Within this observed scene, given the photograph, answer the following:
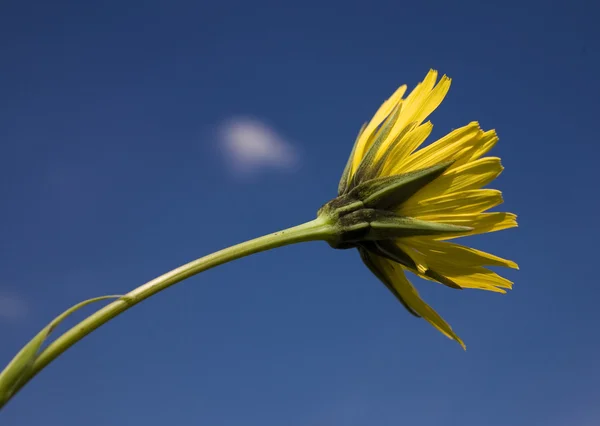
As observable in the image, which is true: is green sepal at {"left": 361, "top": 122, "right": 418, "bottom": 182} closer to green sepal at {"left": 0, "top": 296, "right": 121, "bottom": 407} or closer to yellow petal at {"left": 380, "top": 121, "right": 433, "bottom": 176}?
yellow petal at {"left": 380, "top": 121, "right": 433, "bottom": 176}

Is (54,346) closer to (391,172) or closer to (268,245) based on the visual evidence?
(268,245)

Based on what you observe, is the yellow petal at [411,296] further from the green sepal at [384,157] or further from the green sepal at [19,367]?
the green sepal at [19,367]

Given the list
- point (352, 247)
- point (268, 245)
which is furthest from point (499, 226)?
point (268, 245)

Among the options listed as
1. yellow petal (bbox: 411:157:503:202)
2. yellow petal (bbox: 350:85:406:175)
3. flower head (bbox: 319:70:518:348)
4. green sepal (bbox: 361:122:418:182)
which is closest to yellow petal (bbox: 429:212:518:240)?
flower head (bbox: 319:70:518:348)

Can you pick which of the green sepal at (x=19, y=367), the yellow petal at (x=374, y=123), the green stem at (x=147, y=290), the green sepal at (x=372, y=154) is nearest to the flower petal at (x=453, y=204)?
the green sepal at (x=372, y=154)

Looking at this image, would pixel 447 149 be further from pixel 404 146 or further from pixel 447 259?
pixel 447 259

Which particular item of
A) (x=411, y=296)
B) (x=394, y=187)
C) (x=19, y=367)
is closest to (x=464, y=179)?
(x=394, y=187)
